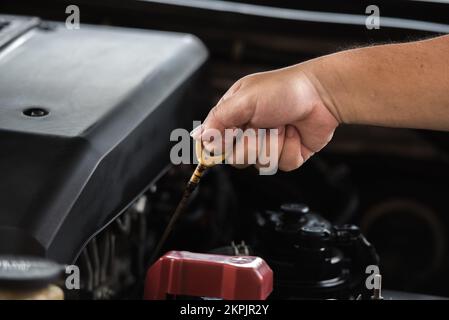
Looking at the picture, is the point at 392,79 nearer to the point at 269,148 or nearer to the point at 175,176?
the point at 269,148

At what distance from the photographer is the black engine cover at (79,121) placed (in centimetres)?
94

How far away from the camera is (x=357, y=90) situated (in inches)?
40.2

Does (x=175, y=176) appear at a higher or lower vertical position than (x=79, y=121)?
lower

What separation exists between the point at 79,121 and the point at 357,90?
37cm

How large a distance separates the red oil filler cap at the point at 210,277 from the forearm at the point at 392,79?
0.82ft

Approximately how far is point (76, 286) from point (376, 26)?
0.80 meters

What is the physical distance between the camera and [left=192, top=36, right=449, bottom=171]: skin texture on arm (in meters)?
1.00

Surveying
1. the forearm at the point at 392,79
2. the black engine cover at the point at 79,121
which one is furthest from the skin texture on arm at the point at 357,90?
the black engine cover at the point at 79,121


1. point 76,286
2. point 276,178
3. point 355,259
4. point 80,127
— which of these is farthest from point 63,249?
point 276,178

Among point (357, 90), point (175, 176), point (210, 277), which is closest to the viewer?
point (210, 277)

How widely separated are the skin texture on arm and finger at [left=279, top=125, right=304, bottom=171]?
0.19 feet

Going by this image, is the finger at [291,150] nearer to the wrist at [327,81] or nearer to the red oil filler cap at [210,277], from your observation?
the wrist at [327,81]

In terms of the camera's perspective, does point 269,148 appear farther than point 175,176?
No

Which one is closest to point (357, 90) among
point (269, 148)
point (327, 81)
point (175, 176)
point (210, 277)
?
point (327, 81)
